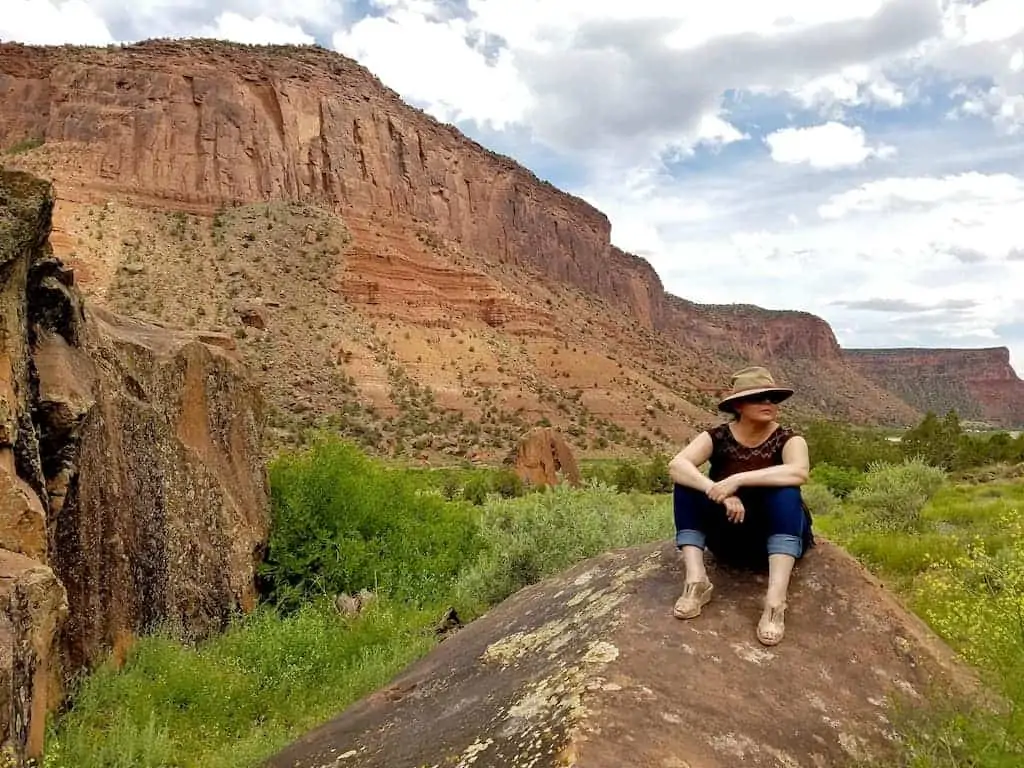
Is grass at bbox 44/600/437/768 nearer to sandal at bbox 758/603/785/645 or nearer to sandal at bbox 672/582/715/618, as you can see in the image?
sandal at bbox 672/582/715/618

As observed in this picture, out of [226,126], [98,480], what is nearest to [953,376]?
[226,126]

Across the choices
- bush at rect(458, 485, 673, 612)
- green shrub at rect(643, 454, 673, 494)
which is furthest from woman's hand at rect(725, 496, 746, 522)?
green shrub at rect(643, 454, 673, 494)

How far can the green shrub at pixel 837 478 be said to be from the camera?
22300 millimetres

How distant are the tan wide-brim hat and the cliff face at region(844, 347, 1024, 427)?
19825cm

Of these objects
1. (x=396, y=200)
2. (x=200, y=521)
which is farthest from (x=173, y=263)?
(x=200, y=521)

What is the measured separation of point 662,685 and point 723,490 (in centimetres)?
112

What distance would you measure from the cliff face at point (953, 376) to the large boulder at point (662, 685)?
199 metres

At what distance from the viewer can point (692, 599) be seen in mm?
3885

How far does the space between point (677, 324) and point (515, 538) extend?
155395mm

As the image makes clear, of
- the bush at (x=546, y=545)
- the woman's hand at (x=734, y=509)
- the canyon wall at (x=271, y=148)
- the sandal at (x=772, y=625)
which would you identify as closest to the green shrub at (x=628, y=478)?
the bush at (x=546, y=545)

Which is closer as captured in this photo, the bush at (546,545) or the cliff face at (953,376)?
the bush at (546,545)

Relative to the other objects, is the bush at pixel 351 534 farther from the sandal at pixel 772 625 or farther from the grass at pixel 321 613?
the sandal at pixel 772 625

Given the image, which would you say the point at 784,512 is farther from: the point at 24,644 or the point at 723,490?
the point at 24,644

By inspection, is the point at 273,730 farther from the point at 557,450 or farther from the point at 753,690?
the point at 557,450
